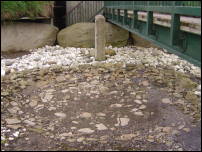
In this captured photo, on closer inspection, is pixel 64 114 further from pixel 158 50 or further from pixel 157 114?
pixel 158 50

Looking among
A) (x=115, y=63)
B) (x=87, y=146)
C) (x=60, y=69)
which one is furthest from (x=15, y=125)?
(x=115, y=63)

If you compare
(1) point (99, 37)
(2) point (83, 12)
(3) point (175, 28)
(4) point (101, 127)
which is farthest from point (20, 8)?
(3) point (175, 28)

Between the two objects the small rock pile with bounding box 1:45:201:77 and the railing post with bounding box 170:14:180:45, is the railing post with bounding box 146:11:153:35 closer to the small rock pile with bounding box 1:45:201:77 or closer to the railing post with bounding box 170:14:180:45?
the railing post with bounding box 170:14:180:45

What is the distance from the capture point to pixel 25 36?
11.7m

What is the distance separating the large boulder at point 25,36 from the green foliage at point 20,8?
412mm

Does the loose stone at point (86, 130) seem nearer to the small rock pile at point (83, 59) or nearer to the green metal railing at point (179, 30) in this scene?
the green metal railing at point (179, 30)

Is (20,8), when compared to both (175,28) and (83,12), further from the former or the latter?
(175,28)

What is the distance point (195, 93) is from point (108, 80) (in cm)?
215

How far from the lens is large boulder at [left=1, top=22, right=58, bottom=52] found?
447 inches

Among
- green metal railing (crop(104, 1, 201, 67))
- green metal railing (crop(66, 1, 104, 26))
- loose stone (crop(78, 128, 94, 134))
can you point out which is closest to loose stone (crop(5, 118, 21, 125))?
loose stone (crop(78, 128, 94, 134))

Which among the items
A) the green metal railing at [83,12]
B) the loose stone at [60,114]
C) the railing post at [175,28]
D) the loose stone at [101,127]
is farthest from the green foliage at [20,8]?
the railing post at [175,28]

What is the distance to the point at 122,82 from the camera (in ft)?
26.2

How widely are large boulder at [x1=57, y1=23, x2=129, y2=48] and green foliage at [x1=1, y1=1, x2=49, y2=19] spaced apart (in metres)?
1.34

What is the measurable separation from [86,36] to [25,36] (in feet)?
7.27
